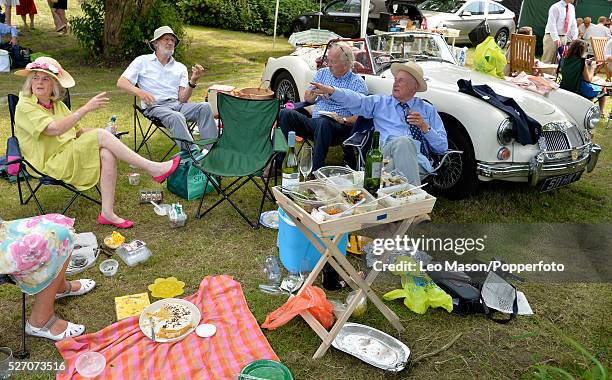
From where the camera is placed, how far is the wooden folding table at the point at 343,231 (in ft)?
8.55

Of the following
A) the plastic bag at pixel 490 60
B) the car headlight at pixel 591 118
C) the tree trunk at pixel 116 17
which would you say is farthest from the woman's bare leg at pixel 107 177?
the tree trunk at pixel 116 17

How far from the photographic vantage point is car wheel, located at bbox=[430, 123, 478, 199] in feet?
14.7

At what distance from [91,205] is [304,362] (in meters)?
2.47

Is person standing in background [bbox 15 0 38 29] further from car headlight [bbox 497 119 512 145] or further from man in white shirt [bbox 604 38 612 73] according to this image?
man in white shirt [bbox 604 38 612 73]

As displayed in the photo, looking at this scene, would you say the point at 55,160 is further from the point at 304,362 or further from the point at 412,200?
the point at 412,200

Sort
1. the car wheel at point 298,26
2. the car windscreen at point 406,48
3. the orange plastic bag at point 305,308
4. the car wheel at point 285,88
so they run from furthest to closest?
the car wheel at point 298,26, the car wheel at point 285,88, the car windscreen at point 406,48, the orange plastic bag at point 305,308

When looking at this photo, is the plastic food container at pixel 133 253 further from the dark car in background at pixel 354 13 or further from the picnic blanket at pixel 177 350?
the dark car in background at pixel 354 13

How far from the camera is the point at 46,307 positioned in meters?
2.79

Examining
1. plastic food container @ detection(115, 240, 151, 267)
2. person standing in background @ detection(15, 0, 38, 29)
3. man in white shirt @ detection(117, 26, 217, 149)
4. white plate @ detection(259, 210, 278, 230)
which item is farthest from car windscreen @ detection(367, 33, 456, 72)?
person standing in background @ detection(15, 0, 38, 29)

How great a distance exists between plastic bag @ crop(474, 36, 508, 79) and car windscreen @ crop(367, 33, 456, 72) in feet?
0.91

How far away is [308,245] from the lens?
3.42 metres

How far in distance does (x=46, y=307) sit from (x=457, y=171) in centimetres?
341

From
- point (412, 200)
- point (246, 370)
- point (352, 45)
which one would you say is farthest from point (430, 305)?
point (352, 45)

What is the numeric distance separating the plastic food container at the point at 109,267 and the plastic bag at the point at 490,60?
Result: 433 cm
